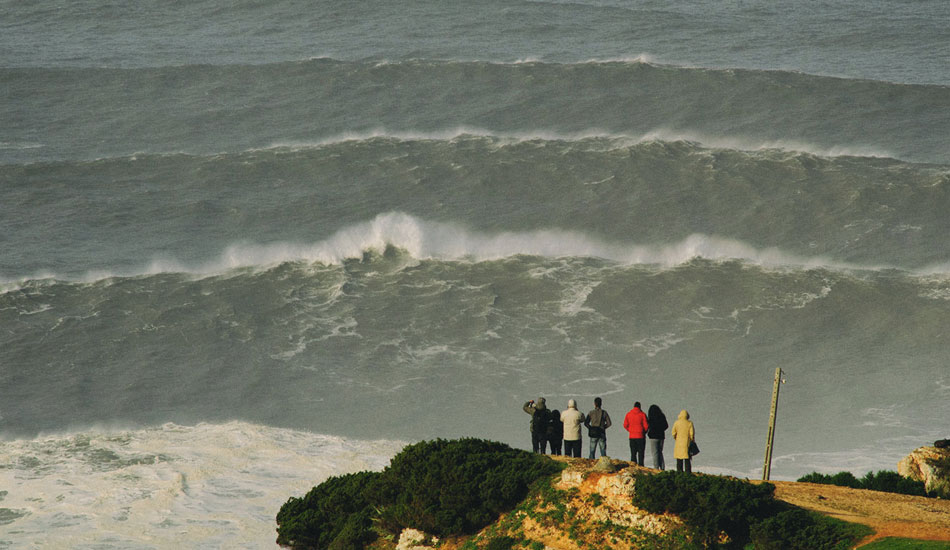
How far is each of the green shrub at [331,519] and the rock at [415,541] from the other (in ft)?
2.02

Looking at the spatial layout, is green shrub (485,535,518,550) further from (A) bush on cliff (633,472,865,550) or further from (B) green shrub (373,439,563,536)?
(A) bush on cliff (633,472,865,550)

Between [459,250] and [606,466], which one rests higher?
→ [459,250]

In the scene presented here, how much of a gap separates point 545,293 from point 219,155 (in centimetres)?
1743

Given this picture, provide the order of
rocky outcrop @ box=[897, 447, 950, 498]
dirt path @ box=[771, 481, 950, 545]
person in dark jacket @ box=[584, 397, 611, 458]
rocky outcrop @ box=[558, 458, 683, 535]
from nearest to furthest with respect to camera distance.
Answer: dirt path @ box=[771, 481, 950, 545] < rocky outcrop @ box=[558, 458, 683, 535] < rocky outcrop @ box=[897, 447, 950, 498] < person in dark jacket @ box=[584, 397, 611, 458]

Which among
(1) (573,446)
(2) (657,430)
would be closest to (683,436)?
(2) (657,430)

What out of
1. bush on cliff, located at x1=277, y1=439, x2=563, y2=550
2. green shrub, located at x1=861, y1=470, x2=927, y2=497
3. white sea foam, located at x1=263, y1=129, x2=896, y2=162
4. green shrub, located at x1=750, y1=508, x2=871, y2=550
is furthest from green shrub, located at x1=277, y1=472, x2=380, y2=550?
white sea foam, located at x1=263, y1=129, x2=896, y2=162

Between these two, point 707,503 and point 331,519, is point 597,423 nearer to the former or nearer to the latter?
point 707,503

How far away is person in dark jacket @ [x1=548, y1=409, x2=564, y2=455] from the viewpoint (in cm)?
1788

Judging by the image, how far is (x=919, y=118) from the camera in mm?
43219

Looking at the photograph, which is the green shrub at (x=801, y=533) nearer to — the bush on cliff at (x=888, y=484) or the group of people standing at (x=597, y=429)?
the bush on cliff at (x=888, y=484)

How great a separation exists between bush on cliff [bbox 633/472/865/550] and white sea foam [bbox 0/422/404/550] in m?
6.86

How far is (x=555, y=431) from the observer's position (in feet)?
58.7

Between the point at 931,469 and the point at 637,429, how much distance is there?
14.3 feet

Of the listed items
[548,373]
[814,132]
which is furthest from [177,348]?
[814,132]
